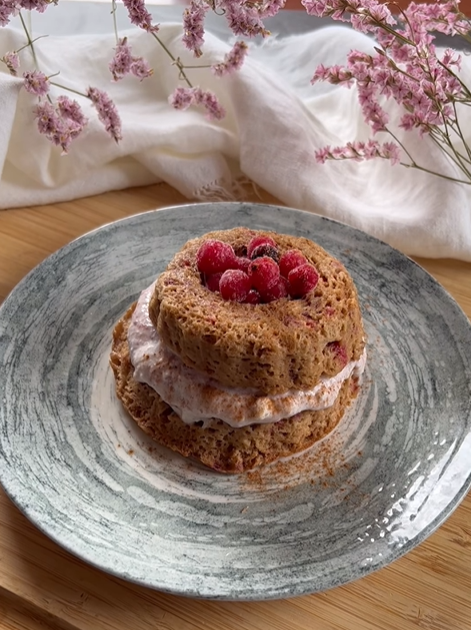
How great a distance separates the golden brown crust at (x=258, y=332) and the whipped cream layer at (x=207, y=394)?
0.09ft

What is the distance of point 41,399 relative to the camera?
1.71 meters

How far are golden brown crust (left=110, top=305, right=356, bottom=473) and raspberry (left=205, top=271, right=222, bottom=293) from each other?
288 mm

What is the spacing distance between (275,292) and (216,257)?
0.17 metres

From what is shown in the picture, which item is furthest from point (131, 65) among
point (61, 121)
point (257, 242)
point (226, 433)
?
point (226, 433)

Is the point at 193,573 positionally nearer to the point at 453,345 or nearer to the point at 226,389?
the point at 226,389

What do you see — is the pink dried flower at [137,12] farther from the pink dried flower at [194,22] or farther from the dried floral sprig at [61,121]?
the dried floral sprig at [61,121]

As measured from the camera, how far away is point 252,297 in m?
1.60

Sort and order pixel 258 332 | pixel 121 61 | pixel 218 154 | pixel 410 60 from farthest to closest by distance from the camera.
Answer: pixel 218 154
pixel 121 61
pixel 410 60
pixel 258 332

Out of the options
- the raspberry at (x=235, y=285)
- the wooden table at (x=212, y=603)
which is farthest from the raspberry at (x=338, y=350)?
the wooden table at (x=212, y=603)

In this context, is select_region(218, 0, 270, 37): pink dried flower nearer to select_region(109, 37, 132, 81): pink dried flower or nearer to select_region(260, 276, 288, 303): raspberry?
select_region(109, 37, 132, 81): pink dried flower

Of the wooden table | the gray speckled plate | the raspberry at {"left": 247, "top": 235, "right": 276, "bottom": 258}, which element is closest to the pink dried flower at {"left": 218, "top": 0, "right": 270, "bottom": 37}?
the raspberry at {"left": 247, "top": 235, "right": 276, "bottom": 258}

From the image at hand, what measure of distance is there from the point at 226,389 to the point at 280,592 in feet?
1.51

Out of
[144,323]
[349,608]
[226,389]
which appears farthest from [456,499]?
[144,323]

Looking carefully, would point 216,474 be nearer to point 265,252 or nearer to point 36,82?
point 265,252
